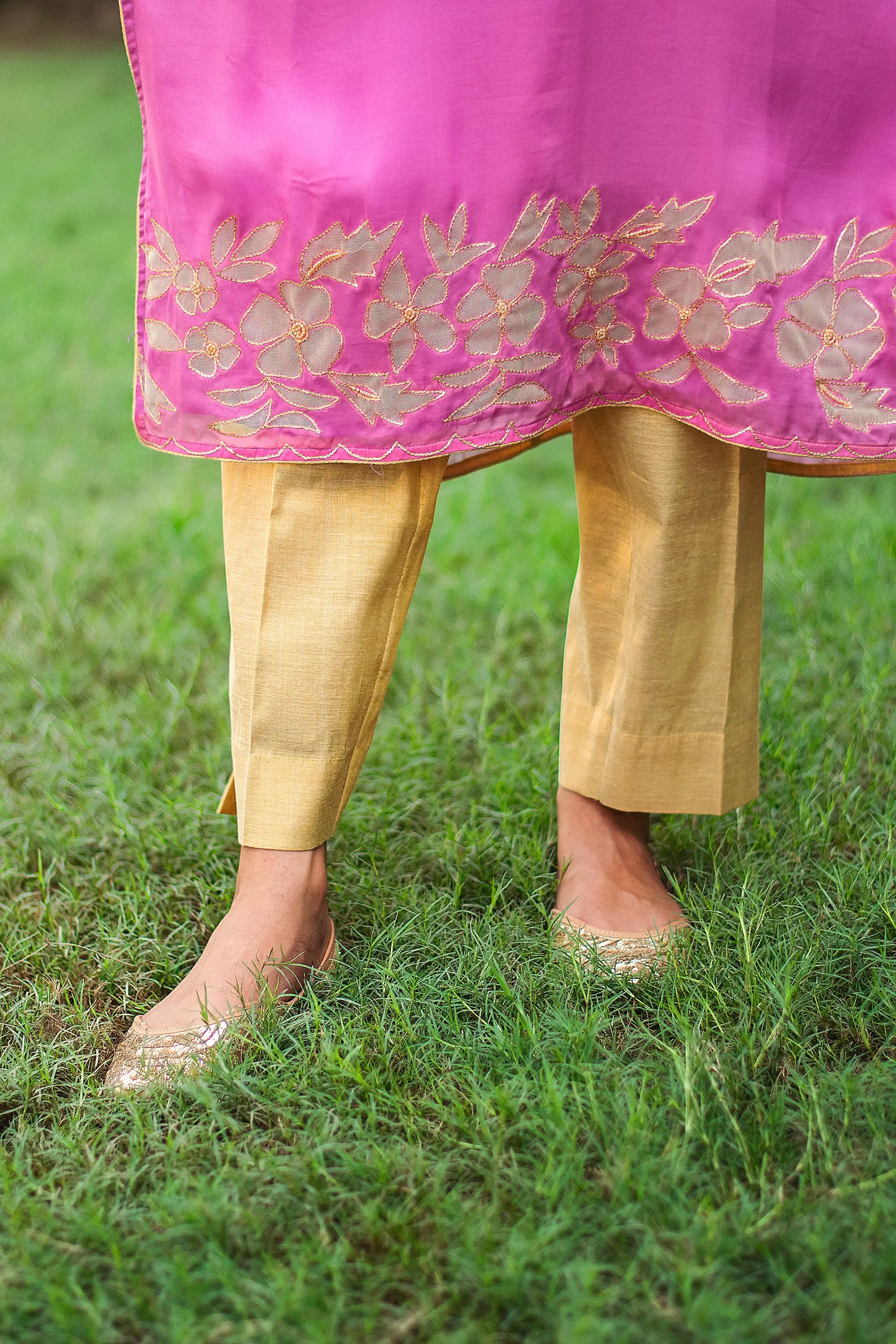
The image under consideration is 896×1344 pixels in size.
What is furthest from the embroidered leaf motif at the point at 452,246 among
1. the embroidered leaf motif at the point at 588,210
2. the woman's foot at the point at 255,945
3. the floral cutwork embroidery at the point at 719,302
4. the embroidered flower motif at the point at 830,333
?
the woman's foot at the point at 255,945

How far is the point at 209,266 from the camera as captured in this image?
108 centimetres

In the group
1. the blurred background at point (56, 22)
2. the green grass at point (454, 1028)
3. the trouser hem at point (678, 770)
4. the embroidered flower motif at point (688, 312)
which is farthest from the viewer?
the blurred background at point (56, 22)

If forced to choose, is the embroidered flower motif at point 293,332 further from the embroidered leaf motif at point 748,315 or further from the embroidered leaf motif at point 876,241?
the embroidered leaf motif at point 876,241

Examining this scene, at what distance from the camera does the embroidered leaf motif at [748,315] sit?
3.73 ft

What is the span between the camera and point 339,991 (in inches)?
50.9

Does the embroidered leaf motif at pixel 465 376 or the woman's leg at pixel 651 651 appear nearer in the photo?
the embroidered leaf motif at pixel 465 376

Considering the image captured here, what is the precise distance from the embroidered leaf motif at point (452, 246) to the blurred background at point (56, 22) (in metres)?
14.7

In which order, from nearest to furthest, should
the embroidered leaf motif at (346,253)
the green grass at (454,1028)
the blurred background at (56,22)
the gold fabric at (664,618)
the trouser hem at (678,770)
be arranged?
the green grass at (454,1028) < the embroidered leaf motif at (346,253) < the gold fabric at (664,618) < the trouser hem at (678,770) < the blurred background at (56,22)

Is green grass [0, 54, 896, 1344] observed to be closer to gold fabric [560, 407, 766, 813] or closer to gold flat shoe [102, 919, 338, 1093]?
gold flat shoe [102, 919, 338, 1093]

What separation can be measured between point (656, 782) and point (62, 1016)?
738 millimetres

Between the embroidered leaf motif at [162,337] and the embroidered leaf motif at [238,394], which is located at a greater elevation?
the embroidered leaf motif at [162,337]

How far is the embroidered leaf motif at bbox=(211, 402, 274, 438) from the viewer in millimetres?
1099

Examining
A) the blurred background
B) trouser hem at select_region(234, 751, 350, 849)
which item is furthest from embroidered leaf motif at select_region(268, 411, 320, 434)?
the blurred background

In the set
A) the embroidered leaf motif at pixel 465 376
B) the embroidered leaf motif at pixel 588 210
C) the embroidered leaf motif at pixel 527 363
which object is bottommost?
the embroidered leaf motif at pixel 465 376
